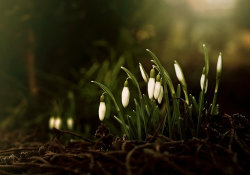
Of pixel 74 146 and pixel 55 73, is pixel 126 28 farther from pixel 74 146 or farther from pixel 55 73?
pixel 74 146

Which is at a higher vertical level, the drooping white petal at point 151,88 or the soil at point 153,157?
the drooping white petal at point 151,88

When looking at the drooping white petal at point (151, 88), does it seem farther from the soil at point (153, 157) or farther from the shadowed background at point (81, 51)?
the shadowed background at point (81, 51)

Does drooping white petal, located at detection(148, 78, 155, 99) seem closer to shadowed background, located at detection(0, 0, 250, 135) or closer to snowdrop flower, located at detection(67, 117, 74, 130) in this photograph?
snowdrop flower, located at detection(67, 117, 74, 130)

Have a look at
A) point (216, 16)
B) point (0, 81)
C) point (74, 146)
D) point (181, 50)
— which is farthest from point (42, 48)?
point (74, 146)

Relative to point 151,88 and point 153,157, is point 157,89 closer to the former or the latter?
point 151,88

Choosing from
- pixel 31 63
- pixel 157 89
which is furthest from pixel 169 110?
pixel 31 63

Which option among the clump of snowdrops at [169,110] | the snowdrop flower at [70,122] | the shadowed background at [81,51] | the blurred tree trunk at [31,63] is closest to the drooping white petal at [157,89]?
the clump of snowdrops at [169,110]
